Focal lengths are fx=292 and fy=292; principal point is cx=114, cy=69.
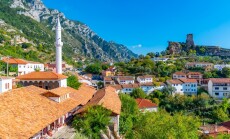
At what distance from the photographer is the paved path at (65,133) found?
22925mm

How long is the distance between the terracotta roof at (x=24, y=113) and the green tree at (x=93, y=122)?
2.00m

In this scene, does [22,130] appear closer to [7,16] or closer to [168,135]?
[168,135]

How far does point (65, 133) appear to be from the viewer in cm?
2428

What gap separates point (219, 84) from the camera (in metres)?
77.1

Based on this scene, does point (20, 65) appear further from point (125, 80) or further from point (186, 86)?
point (186, 86)

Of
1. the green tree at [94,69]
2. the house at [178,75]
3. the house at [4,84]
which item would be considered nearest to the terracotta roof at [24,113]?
the house at [4,84]

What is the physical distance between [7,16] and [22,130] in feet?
504

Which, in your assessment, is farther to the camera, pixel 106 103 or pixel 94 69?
pixel 94 69

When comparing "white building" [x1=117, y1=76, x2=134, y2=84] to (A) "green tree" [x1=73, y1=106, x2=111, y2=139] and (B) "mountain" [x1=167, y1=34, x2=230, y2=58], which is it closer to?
(B) "mountain" [x1=167, y1=34, x2=230, y2=58]

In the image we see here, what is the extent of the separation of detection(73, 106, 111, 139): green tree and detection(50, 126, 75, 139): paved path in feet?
2.87

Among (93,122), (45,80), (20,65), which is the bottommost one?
(93,122)

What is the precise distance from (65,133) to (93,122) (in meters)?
3.28

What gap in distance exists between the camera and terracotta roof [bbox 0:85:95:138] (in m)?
16.6

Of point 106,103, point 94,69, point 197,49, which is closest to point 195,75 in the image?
point 94,69
